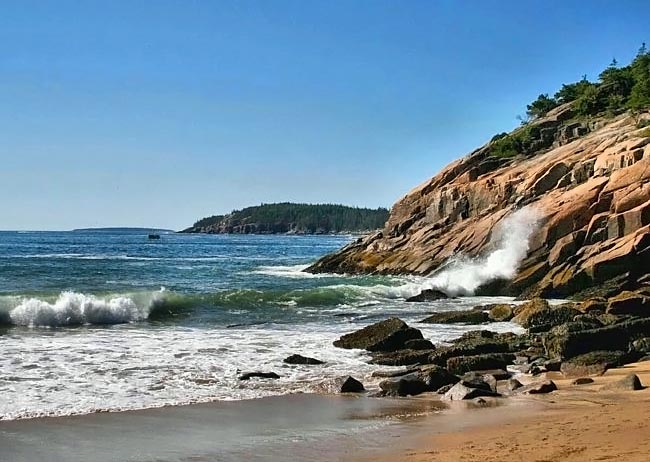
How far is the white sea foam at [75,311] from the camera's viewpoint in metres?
27.3

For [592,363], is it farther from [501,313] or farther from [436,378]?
[501,313]

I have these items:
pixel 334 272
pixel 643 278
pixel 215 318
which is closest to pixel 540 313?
pixel 643 278

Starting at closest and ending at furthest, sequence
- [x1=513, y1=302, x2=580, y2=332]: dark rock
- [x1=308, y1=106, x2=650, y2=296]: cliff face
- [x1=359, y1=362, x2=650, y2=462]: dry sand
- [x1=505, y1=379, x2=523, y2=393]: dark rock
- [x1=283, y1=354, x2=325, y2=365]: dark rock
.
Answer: [x1=359, y1=362, x2=650, y2=462]: dry sand, [x1=505, y1=379, x2=523, y2=393]: dark rock, [x1=283, y1=354, x2=325, y2=365]: dark rock, [x1=513, y1=302, x2=580, y2=332]: dark rock, [x1=308, y1=106, x2=650, y2=296]: cliff face

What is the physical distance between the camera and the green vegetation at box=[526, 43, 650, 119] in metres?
49.7

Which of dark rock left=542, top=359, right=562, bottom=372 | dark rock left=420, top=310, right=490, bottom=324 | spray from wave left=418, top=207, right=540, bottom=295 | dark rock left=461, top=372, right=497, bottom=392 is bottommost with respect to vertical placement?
dark rock left=461, top=372, right=497, bottom=392

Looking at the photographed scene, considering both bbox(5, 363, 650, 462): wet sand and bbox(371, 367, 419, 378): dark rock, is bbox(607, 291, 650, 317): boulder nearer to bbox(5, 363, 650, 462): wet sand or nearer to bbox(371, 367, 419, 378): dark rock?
bbox(371, 367, 419, 378): dark rock

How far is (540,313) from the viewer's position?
2339 centimetres

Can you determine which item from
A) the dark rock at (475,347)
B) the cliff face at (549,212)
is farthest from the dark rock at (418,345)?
the cliff face at (549,212)

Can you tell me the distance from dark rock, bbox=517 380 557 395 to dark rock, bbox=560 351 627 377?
1876mm

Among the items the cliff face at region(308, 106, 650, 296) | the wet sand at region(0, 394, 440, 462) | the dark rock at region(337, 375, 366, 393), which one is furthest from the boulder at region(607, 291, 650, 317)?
the wet sand at region(0, 394, 440, 462)

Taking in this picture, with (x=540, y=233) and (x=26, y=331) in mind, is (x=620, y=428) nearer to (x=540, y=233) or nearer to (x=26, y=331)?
(x=26, y=331)

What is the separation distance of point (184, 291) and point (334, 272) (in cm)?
1705

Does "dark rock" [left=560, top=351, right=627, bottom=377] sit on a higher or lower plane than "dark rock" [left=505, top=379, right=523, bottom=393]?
higher

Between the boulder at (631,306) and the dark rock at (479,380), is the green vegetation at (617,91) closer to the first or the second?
the boulder at (631,306)
